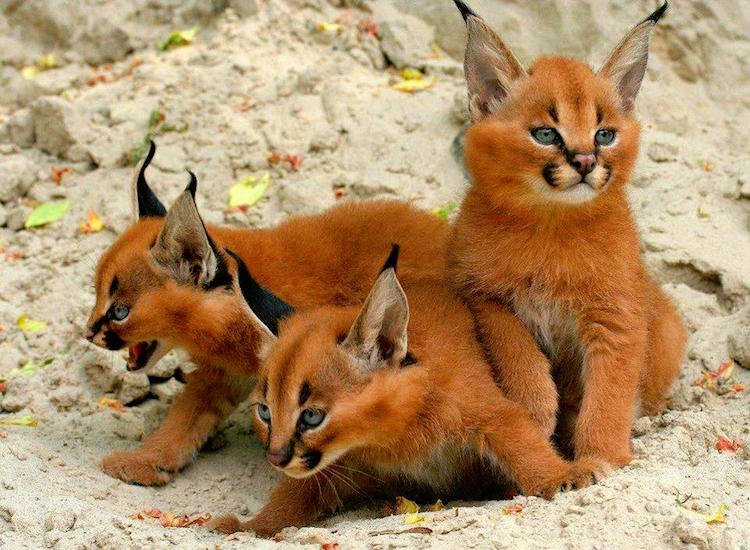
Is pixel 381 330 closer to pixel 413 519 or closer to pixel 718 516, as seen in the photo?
pixel 413 519

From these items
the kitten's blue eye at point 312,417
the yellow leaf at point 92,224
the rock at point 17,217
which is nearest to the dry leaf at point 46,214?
the rock at point 17,217

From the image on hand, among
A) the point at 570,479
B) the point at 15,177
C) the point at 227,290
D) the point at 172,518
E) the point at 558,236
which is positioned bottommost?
the point at 15,177

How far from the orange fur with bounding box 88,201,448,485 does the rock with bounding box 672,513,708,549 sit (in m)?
2.69

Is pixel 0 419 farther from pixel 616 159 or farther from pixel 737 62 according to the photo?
pixel 737 62

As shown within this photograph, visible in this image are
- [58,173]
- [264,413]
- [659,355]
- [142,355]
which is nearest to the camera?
[264,413]

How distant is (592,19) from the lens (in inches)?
403

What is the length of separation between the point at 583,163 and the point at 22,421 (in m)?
4.40

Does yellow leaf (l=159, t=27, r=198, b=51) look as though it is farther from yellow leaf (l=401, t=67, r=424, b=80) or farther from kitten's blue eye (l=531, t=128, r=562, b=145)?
kitten's blue eye (l=531, t=128, r=562, b=145)

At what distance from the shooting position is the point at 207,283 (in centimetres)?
709

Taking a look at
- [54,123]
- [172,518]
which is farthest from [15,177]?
[172,518]

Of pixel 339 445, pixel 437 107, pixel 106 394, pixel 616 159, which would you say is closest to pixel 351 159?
pixel 437 107

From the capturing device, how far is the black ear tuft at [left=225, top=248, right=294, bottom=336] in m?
6.24

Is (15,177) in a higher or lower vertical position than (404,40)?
lower

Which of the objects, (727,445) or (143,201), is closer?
(727,445)
